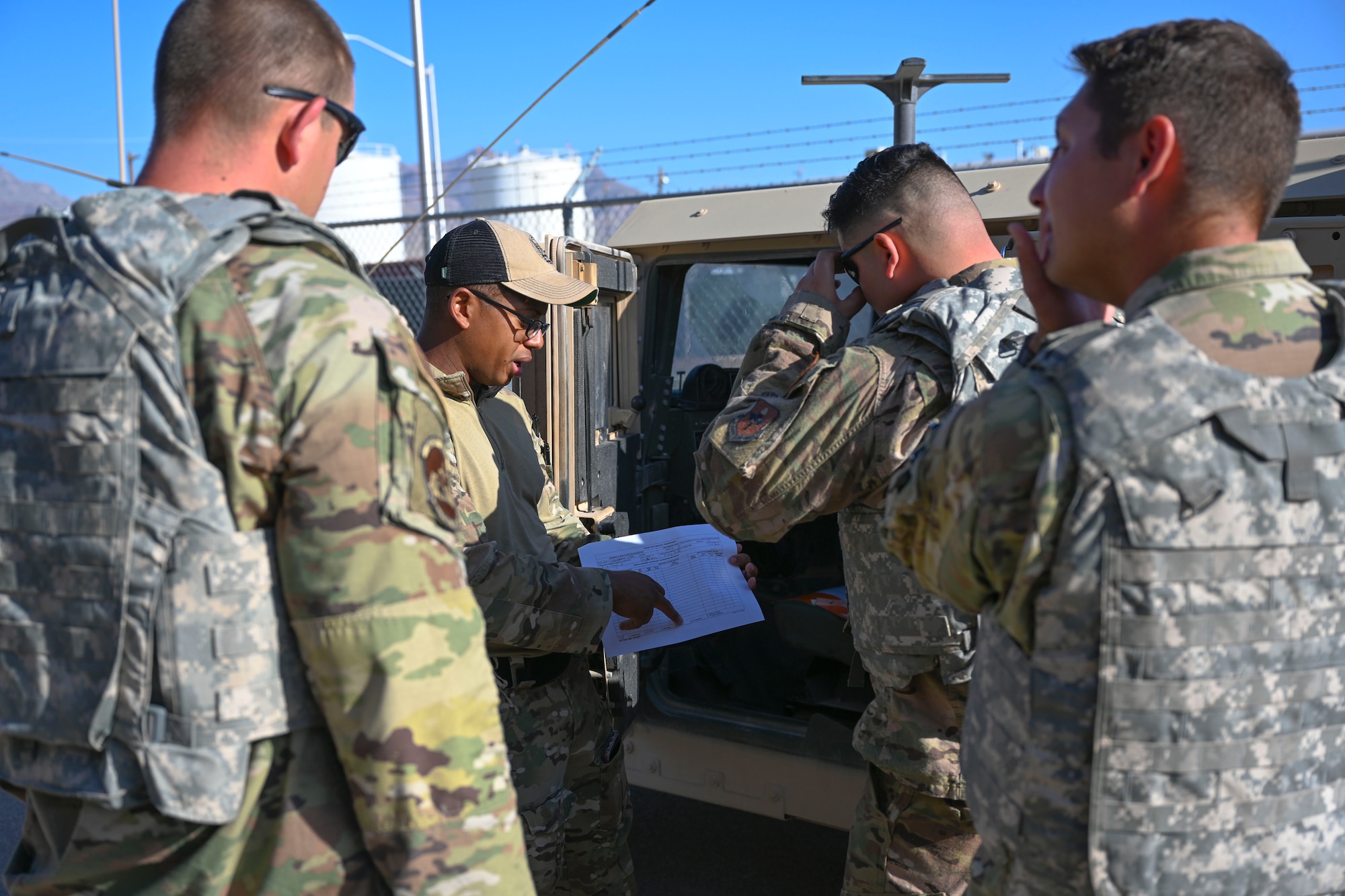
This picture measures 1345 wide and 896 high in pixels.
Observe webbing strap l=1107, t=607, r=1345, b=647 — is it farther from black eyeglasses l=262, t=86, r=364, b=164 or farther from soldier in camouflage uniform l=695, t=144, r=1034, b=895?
black eyeglasses l=262, t=86, r=364, b=164

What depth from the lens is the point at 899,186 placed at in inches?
79.5

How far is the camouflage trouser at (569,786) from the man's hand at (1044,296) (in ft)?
4.39

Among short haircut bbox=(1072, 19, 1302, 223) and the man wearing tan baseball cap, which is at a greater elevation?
short haircut bbox=(1072, 19, 1302, 223)

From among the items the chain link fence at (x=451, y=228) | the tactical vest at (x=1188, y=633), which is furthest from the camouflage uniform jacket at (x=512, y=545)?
the chain link fence at (x=451, y=228)

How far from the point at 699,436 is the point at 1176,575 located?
88.8 inches

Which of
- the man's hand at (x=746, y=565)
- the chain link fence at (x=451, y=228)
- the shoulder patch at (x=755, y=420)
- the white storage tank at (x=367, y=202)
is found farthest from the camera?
the white storage tank at (x=367, y=202)

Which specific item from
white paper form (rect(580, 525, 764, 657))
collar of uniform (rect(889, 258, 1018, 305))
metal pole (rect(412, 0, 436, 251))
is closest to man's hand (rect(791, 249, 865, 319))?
collar of uniform (rect(889, 258, 1018, 305))

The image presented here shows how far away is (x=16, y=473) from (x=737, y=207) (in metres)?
2.31

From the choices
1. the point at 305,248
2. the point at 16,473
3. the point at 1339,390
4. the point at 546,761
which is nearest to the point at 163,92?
the point at 305,248

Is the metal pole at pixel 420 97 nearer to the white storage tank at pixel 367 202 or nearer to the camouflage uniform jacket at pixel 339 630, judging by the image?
the white storage tank at pixel 367 202

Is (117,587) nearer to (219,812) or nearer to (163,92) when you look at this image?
(219,812)

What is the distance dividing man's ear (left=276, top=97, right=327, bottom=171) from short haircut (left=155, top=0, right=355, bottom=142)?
22mm

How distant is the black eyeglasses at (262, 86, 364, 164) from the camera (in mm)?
1124

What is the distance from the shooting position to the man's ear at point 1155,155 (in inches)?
42.5
